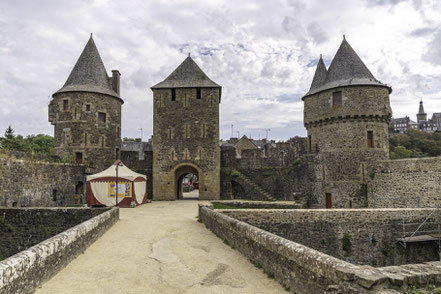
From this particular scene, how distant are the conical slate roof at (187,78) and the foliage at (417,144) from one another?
143 feet

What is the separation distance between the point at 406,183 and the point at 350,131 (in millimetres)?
4859

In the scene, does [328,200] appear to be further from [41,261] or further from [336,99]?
[41,261]

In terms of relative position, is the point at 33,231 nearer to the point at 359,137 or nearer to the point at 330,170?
the point at 330,170

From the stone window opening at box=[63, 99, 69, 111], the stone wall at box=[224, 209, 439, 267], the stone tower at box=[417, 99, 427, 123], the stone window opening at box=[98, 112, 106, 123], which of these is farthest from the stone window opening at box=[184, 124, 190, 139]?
the stone tower at box=[417, 99, 427, 123]

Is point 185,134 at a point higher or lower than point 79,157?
higher

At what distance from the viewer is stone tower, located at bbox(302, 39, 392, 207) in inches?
861

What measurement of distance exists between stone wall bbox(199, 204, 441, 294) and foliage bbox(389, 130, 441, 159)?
56757mm

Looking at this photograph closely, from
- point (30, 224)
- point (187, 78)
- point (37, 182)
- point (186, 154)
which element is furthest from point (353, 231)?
point (37, 182)

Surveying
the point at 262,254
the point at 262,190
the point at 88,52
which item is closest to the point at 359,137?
the point at 262,190

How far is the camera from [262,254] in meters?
6.85

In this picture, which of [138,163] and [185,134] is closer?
[185,134]

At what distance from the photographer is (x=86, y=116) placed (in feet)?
83.9

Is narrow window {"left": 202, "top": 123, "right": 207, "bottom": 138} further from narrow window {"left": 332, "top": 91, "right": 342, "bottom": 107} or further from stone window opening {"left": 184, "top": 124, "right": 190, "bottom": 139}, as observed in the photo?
narrow window {"left": 332, "top": 91, "right": 342, "bottom": 107}

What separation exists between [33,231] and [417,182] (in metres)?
20.9
